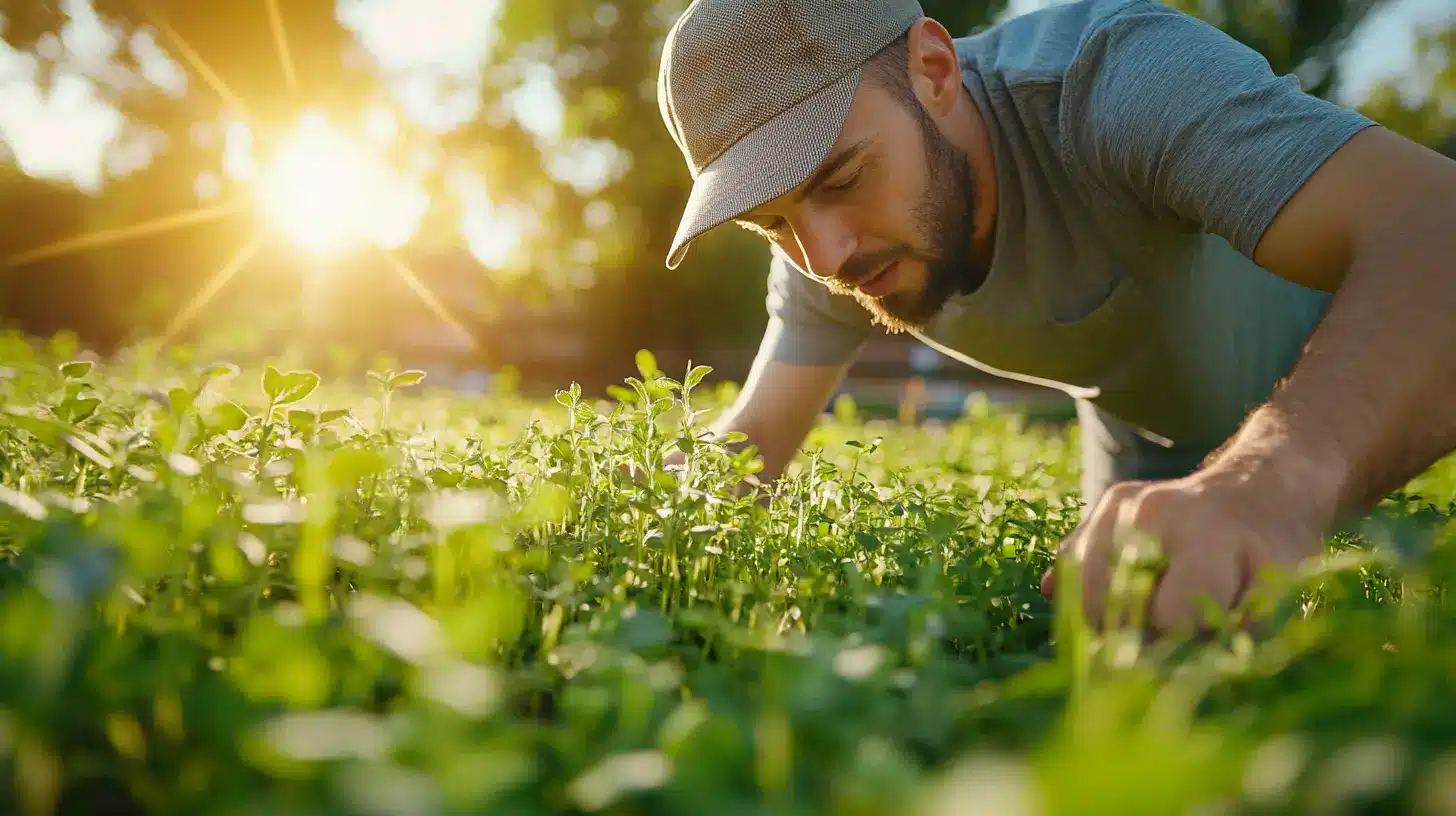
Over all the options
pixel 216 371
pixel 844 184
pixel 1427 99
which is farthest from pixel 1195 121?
pixel 1427 99

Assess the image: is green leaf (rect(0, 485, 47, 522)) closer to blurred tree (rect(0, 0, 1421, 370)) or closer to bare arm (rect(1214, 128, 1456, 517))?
bare arm (rect(1214, 128, 1456, 517))

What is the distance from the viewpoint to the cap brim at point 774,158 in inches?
91.5

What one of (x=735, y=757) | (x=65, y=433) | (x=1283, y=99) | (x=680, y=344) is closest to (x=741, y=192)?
(x=1283, y=99)

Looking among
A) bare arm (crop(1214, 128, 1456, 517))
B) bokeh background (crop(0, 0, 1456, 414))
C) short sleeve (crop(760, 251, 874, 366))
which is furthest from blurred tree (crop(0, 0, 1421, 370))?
bare arm (crop(1214, 128, 1456, 517))

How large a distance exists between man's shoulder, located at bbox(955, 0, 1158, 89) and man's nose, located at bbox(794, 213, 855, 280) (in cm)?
77

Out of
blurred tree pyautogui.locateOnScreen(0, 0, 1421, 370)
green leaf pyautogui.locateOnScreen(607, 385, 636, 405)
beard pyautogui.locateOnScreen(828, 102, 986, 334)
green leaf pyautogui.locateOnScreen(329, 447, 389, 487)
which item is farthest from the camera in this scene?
blurred tree pyautogui.locateOnScreen(0, 0, 1421, 370)

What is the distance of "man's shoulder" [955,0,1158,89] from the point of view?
2480 mm

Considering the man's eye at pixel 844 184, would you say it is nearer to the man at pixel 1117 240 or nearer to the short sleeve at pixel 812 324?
the man at pixel 1117 240

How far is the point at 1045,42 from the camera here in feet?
8.99

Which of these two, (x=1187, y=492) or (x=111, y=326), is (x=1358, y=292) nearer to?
(x=1187, y=492)

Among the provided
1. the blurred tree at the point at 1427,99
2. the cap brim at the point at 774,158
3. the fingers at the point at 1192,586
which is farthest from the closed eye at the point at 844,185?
the blurred tree at the point at 1427,99

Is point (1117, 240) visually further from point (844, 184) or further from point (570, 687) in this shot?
point (570, 687)

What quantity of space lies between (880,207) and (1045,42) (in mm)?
816

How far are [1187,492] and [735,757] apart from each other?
0.91 m
